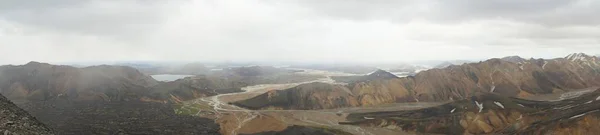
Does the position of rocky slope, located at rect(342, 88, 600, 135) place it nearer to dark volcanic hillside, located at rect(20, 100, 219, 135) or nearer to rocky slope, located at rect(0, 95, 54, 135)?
dark volcanic hillside, located at rect(20, 100, 219, 135)

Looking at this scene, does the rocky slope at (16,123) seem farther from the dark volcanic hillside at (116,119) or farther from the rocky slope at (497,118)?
the rocky slope at (497,118)

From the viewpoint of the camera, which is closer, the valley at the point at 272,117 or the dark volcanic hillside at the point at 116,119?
the dark volcanic hillside at the point at 116,119

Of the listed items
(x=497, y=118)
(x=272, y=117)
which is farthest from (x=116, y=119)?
(x=497, y=118)

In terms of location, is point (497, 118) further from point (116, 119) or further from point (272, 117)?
point (116, 119)

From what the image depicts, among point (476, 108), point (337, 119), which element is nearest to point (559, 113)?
point (476, 108)

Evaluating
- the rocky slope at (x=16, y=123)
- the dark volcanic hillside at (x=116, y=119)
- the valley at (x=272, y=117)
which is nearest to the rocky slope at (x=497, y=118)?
the valley at (x=272, y=117)

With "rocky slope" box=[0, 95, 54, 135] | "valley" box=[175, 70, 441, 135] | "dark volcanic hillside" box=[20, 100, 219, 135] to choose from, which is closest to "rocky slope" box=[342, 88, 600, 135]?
"valley" box=[175, 70, 441, 135]
